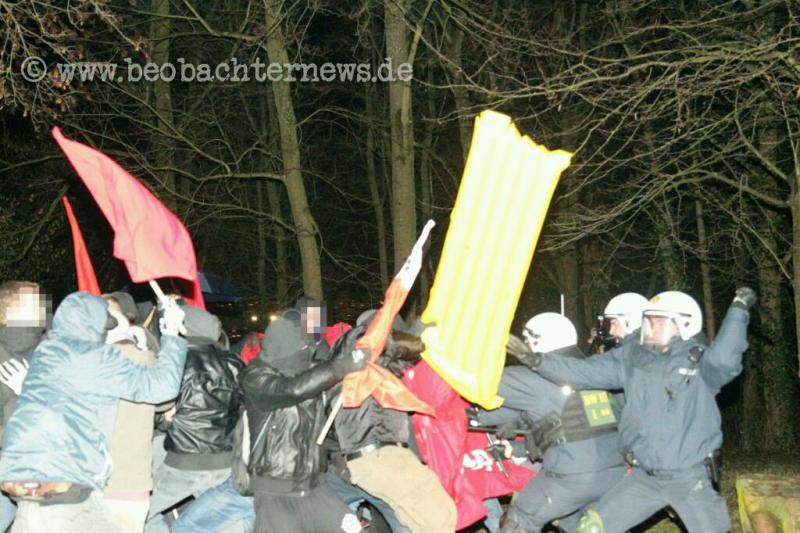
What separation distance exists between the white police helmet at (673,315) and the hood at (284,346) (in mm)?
2387

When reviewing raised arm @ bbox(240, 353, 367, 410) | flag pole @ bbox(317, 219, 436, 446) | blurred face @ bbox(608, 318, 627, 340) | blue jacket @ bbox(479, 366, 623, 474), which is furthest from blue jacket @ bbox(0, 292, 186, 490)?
blurred face @ bbox(608, 318, 627, 340)

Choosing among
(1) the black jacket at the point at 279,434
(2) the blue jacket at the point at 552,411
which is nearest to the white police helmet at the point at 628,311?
(2) the blue jacket at the point at 552,411

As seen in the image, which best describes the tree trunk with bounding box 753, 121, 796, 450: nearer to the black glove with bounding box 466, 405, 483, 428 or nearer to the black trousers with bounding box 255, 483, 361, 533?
the black glove with bounding box 466, 405, 483, 428

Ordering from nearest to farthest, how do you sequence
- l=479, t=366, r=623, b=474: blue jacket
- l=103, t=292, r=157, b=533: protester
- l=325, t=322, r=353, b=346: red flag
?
l=103, t=292, r=157, b=533: protester < l=479, t=366, r=623, b=474: blue jacket < l=325, t=322, r=353, b=346: red flag

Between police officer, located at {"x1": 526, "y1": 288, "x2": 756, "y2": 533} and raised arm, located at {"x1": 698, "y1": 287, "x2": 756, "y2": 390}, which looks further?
police officer, located at {"x1": 526, "y1": 288, "x2": 756, "y2": 533}

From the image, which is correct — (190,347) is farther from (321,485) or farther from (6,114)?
(6,114)

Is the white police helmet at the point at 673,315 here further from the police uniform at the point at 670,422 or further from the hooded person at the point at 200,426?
the hooded person at the point at 200,426

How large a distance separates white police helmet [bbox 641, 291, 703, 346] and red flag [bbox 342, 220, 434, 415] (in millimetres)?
1634

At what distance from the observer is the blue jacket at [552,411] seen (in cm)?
641

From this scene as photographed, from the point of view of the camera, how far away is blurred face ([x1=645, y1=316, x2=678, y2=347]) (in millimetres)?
6285

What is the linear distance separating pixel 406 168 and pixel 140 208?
7.36 metres

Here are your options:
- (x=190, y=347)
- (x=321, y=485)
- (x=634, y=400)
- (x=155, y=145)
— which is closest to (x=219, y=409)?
(x=190, y=347)

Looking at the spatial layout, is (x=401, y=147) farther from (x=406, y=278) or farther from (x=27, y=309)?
(x=27, y=309)

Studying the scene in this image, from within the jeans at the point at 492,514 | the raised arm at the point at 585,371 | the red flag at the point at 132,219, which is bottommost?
the jeans at the point at 492,514
